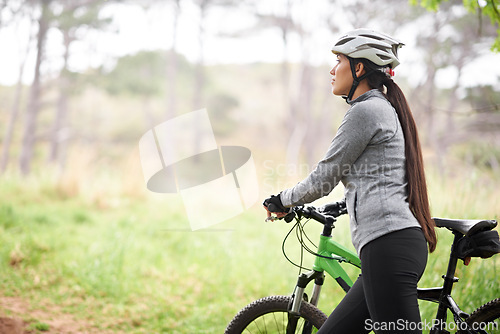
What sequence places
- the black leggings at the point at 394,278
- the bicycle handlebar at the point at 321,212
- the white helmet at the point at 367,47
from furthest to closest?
the bicycle handlebar at the point at 321,212, the white helmet at the point at 367,47, the black leggings at the point at 394,278

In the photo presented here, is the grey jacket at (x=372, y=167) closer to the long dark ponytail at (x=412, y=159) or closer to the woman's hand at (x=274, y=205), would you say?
the long dark ponytail at (x=412, y=159)

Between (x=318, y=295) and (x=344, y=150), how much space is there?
0.83 meters

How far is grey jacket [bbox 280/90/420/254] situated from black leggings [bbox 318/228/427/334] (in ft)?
0.14

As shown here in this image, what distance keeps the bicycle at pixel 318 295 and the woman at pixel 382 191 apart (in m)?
0.24

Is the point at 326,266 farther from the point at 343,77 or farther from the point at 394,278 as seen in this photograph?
Answer: the point at 343,77

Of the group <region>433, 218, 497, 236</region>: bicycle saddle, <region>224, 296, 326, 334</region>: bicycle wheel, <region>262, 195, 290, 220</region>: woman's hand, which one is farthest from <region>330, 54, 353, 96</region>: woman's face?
<region>224, 296, 326, 334</region>: bicycle wheel

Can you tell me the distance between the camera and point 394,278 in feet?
5.23

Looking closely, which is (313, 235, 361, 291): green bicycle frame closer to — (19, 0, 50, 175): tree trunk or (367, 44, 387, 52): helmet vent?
(367, 44, 387, 52): helmet vent

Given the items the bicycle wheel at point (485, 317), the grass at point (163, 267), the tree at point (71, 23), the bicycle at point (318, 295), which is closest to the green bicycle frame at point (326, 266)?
the bicycle at point (318, 295)

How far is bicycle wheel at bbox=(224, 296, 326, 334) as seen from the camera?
204 centimetres

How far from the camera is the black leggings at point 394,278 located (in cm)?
160

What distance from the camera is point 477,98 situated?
1332 cm

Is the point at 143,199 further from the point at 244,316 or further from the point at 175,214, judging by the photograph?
the point at 244,316

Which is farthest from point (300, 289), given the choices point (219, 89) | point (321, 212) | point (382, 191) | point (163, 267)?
point (219, 89)
